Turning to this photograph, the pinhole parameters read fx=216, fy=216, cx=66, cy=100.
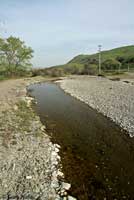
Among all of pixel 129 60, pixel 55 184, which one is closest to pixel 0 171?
pixel 55 184

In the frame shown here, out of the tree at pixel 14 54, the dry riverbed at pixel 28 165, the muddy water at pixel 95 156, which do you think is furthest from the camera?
the tree at pixel 14 54

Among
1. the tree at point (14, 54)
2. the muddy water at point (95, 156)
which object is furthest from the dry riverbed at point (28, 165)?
the tree at point (14, 54)

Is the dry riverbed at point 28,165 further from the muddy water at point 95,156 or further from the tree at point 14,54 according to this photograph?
the tree at point 14,54

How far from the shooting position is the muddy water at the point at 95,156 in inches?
292

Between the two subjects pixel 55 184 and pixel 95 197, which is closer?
pixel 95 197

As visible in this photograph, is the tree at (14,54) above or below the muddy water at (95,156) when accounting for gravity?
above

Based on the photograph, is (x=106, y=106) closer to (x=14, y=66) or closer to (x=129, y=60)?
(x=14, y=66)

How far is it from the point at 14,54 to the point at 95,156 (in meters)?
59.2

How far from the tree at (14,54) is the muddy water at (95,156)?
50134mm

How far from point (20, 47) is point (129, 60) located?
167 feet

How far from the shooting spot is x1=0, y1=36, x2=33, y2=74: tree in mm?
62219

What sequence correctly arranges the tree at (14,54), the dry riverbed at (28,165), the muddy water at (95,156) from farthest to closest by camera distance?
the tree at (14,54), the muddy water at (95,156), the dry riverbed at (28,165)

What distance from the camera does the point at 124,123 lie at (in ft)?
47.2

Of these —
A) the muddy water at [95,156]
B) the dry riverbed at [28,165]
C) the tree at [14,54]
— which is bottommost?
the muddy water at [95,156]
